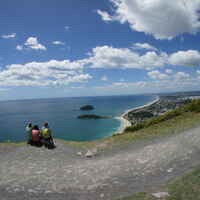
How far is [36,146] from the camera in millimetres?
12250

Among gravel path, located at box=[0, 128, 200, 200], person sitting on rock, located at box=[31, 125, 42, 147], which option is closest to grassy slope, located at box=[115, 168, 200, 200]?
gravel path, located at box=[0, 128, 200, 200]

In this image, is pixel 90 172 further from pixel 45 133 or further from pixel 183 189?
pixel 45 133

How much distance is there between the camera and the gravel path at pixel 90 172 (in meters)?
6.28

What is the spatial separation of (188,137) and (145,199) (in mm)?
7848

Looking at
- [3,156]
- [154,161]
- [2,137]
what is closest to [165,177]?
[154,161]

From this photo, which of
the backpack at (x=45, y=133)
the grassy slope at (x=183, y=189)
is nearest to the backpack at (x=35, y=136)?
the backpack at (x=45, y=133)

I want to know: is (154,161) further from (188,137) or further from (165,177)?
(188,137)

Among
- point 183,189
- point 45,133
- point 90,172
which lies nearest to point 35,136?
point 45,133

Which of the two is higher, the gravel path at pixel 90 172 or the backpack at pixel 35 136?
the backpack at pixel 35 136

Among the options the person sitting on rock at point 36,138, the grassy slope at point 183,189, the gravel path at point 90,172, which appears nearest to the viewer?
the grassy slope at point 183,189

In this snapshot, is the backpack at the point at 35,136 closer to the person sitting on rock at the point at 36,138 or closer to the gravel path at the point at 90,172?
the person sitting on rock at the point at 36,138

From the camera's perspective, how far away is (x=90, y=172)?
8078 mm

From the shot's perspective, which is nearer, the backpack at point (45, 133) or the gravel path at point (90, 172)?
the gravel path at point (90, 172)

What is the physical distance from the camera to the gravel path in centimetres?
628
